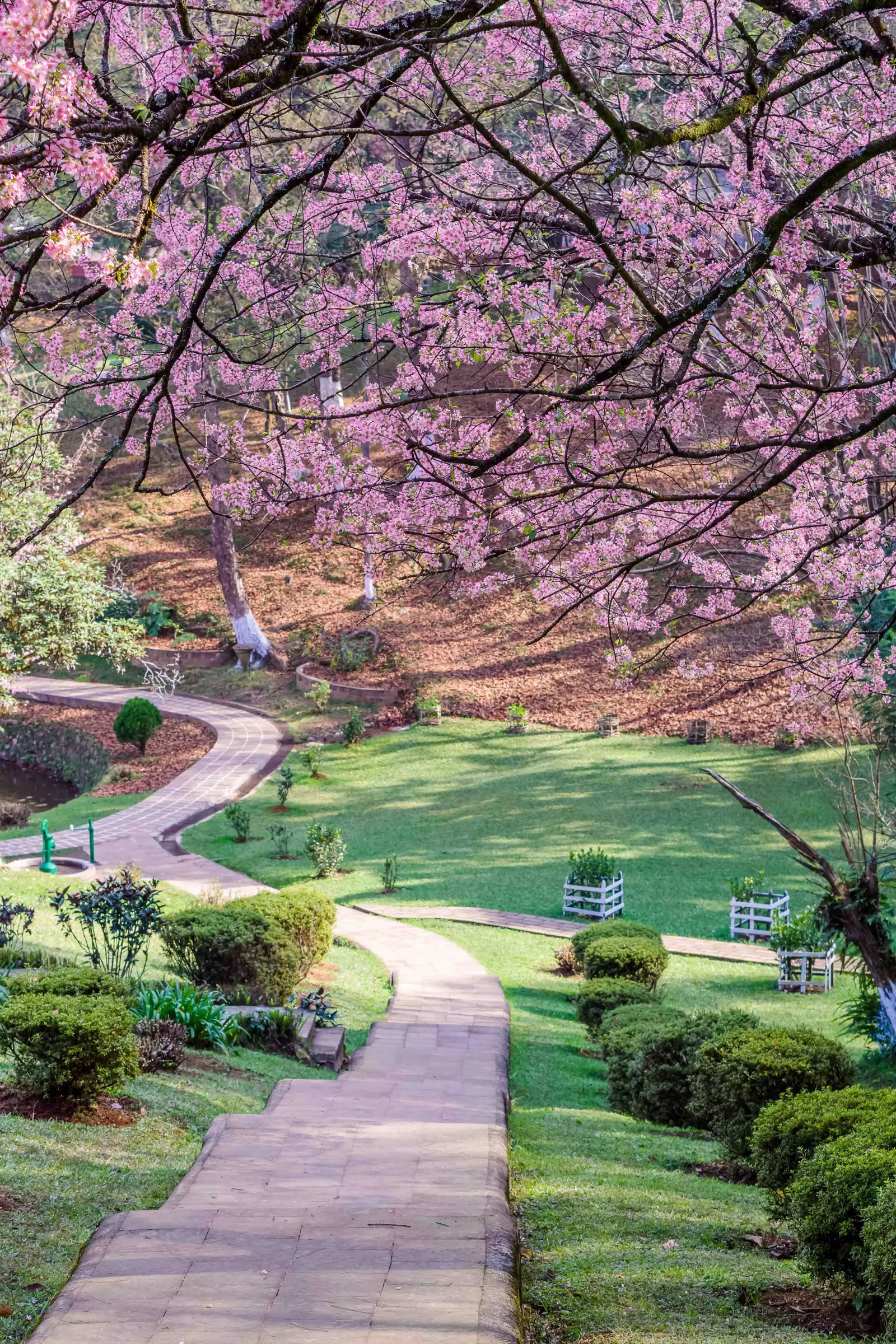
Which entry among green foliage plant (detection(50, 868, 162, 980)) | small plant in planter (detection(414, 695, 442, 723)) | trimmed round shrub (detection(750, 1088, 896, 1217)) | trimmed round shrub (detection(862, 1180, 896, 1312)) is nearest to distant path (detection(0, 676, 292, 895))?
small plant in planter (detection(414, 695, 442, 723))

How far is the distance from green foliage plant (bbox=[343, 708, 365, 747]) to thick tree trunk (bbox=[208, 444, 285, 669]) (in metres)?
4.96

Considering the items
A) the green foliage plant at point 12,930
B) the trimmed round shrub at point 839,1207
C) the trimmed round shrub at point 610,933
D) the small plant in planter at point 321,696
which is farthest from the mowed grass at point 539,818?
the trimmed round shrub at point 839,1207

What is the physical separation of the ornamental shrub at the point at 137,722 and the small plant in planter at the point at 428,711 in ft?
18.1

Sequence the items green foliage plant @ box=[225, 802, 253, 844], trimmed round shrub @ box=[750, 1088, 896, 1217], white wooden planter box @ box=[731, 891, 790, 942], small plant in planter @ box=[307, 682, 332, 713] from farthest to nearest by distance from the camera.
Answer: small plant in planter @ box=[307, 682, 332, 713]
green foliage plant @ box=[225, 802, 253, 844]
white wooden planter box @ box=[731, 891, 790, 942]
trimmed round shrub @ box=[750, 1088, 896, 1217]

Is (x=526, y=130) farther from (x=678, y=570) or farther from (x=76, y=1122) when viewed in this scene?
(x=678, y=570)

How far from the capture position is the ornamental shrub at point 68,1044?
5.84 meters

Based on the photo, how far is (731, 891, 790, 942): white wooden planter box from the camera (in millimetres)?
13891

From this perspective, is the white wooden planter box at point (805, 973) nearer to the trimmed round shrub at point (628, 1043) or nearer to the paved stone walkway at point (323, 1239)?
the trimmed round shrub at point (628, 1043)

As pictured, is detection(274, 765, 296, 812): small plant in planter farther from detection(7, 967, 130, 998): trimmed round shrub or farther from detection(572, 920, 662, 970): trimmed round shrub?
detection(7, 967, 130, 998): trimmed round shrub

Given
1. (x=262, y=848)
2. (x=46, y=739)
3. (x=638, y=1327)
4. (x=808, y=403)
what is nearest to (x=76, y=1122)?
(x=638, y=1327)

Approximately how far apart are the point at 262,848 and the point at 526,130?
38.5 ft

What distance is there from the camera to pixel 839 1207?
3.95 metres

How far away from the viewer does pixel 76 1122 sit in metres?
5.90

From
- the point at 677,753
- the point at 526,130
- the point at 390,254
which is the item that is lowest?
the point at 677,753
